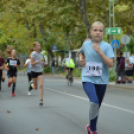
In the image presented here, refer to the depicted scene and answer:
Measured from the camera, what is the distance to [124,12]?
28297mm

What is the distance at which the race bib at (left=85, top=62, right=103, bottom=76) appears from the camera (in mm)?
5238

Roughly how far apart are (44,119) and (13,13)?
837 inches

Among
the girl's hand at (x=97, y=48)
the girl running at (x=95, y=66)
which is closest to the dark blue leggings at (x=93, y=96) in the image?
the girl running at (x=95, y=66)

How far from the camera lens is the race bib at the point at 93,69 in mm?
5238

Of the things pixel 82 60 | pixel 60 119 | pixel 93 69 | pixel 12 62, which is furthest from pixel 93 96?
pixel 12 62

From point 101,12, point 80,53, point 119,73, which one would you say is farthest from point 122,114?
point 101,12

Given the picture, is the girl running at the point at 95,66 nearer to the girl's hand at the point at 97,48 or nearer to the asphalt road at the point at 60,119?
the girl's hand at the point at 97,48

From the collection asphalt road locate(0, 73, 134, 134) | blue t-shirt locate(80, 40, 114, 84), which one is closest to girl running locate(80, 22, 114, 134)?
blue t-shirt locate(80, 40, 114, 84)

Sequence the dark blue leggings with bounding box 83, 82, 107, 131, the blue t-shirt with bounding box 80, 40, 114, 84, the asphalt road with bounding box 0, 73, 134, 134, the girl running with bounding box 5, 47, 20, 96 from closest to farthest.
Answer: the dark blue leggings with bounding box 83, 82, 107, 131, the blue t-shirt with bounding box 80, 40, 114, 84, the asphalt road with bounding box 0, 73, 134, 134, the girl running with bounding box 5, 47, 20, 96

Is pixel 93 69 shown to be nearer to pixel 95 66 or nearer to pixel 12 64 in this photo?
pixel 95 66

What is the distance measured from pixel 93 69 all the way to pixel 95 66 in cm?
5

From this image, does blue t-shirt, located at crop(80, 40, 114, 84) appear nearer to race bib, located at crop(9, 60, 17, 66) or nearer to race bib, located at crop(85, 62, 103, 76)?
race bib, located at crop(85, 62, 103, 76)

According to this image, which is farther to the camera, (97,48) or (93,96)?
(93,96)

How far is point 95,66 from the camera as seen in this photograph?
17.2 ft
